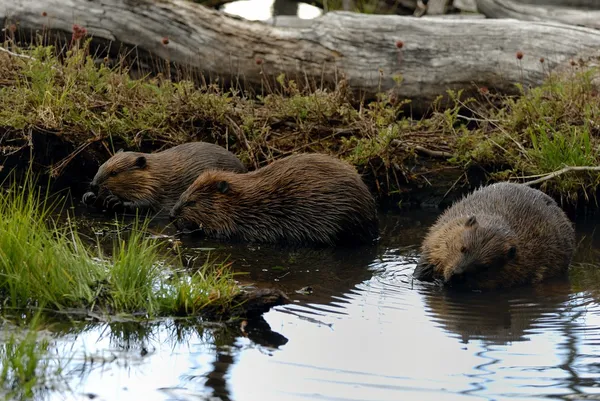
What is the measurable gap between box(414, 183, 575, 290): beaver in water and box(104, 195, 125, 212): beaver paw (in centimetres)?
338

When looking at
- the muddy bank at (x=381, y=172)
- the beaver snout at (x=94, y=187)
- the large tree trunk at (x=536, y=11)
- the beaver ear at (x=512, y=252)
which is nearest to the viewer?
the beaver ear at (x=512, y=252)

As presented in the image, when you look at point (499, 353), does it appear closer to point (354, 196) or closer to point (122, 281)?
point (122, 281)

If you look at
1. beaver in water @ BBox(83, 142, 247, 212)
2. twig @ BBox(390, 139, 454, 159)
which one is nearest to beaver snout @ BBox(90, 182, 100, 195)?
beaver in water @ BBox(83, 142, 247, 212)

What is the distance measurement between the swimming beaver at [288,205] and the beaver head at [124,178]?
780mm

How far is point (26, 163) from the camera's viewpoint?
1051cm

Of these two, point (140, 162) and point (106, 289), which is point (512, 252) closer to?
point (106, 289)

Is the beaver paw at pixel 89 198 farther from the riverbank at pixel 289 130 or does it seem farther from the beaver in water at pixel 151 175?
the riverbank at pixel 289 130

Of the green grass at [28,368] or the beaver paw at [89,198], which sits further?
the beaver paw at [89,198]

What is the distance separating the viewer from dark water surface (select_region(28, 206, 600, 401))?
496 centimetres

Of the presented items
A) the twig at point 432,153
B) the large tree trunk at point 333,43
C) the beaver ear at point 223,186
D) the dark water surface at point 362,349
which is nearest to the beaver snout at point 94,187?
the beaver ear at point 223,186

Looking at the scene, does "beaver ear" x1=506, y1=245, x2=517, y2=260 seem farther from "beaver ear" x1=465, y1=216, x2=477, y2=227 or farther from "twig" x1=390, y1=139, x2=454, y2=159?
"twig" x1=390, y1=139, x2=454, y2=159

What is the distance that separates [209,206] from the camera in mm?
8938

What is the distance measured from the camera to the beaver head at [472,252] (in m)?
7.20

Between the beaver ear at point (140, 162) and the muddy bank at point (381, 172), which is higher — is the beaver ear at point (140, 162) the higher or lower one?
the higher one
